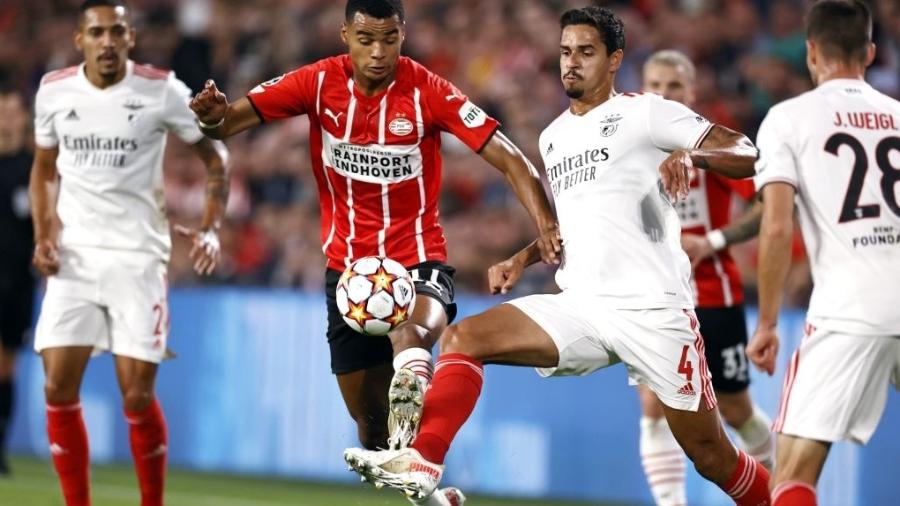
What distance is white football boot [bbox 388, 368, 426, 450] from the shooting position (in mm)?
5875

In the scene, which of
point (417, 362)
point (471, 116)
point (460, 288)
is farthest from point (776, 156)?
point (460, 288)

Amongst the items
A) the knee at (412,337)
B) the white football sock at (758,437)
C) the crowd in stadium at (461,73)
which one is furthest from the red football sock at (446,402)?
the crowd in stadium at (461,73)

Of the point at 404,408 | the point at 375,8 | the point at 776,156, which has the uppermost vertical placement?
the point at 375,8

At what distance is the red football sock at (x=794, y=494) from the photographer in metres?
5.61

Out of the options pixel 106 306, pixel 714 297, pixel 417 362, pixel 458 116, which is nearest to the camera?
pixel 417 362

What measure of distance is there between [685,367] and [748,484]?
2.31 ft

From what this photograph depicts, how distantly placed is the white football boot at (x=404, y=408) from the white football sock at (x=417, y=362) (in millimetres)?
125

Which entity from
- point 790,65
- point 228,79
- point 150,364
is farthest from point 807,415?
point 228,79

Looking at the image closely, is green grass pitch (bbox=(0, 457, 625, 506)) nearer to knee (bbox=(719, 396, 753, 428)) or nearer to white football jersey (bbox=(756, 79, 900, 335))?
knee (bbox=(719, 396, 753, 428))

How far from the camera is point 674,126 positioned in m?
6.34

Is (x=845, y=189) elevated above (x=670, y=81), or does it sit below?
below

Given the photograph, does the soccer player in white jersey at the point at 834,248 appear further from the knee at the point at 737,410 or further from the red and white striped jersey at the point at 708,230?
Answer: the knee at the point at 737,410

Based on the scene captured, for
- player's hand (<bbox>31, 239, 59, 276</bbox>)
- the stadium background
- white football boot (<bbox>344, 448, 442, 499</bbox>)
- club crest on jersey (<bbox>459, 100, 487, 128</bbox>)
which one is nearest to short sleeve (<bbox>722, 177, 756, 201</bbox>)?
the stadium background

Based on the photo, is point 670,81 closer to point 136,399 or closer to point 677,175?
point 677,175
